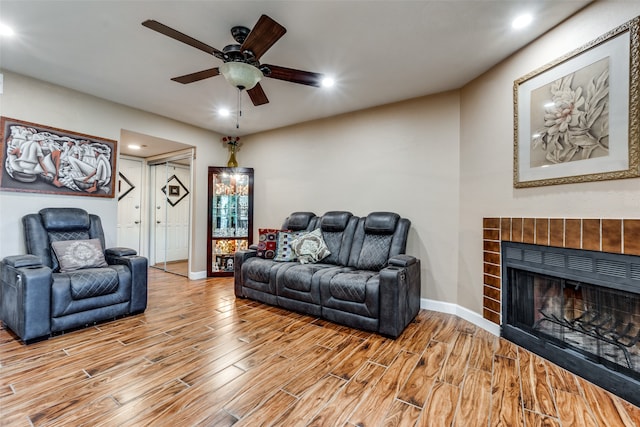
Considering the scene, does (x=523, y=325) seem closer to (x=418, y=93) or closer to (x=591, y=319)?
(x=591, y=319)

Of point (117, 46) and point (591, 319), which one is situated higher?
point (117, 46)

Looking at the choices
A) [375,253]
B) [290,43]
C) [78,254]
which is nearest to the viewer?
[290,43]

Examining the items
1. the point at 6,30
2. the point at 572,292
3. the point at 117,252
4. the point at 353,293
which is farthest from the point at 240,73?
the point at 572,292

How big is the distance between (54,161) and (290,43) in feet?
9.72

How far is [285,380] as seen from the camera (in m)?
1.86

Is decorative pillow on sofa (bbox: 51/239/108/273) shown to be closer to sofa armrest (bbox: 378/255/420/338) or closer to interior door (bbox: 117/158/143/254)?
interior door (bbox: 117/158/143/254)

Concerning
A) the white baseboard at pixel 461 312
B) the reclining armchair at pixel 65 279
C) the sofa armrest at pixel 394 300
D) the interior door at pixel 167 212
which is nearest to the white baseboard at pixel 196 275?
the interior door at pixel 167 212

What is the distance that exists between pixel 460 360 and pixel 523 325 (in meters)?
0.72

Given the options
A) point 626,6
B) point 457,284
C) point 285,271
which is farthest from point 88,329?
point 626,6

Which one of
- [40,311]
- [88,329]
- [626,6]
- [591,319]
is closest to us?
[626,6]

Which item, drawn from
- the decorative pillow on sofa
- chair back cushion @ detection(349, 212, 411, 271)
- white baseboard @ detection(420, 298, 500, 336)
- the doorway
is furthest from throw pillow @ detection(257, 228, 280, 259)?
the doorway

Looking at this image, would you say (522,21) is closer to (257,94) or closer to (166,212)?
(257,94)

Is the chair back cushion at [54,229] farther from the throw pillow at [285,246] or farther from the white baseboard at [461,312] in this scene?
the white baseboard at [461,312]

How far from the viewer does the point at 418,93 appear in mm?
3311
